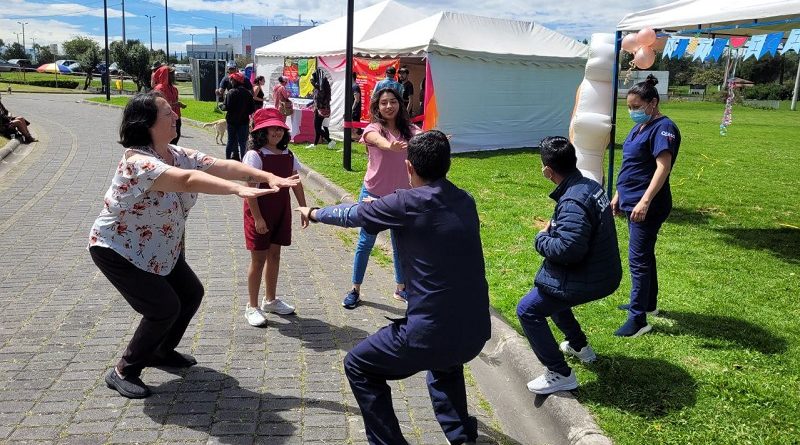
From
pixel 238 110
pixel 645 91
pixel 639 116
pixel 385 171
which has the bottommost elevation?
pixel 385 171

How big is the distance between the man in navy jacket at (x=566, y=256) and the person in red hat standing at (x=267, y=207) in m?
1.96

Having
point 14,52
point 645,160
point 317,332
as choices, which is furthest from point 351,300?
point 14,52

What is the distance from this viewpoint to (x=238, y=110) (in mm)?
12523

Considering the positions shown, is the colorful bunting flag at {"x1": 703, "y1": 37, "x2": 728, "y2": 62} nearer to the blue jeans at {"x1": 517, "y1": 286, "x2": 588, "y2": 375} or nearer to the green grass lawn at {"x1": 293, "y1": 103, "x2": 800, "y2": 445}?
the green grass lawn at {"x1": 293, "y1": 103, "x2": 800, "y2": 445}

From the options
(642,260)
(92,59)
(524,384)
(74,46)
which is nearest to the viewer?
(524,384)

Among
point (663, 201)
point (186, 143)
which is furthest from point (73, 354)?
point (186, 143)

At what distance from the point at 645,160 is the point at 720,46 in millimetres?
5690

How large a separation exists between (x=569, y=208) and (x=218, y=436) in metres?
2.36

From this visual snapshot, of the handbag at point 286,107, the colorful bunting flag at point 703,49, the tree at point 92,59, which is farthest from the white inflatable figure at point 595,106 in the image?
the tree at point 92,59

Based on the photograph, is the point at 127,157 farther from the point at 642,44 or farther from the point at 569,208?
the point at 642,44

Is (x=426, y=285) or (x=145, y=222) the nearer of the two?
(x=426, y=285)

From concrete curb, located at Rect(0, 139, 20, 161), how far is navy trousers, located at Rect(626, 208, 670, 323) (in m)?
13.3

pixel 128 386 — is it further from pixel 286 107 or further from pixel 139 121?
pixel 286 107

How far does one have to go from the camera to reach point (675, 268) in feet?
21.7
